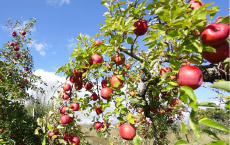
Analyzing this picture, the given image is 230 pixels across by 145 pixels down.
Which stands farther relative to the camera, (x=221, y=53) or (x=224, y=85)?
(x=221, y=53)

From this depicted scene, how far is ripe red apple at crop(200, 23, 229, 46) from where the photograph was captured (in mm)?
901

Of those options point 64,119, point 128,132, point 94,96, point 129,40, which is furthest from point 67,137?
point 129,40

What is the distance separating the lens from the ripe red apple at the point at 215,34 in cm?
90

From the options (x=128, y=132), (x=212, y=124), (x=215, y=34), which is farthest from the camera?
(x=128, y=132)

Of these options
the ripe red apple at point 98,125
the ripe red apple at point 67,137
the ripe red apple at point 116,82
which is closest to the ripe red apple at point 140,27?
the ripe red apple at point 116,82

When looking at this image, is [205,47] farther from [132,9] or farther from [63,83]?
[63,83]

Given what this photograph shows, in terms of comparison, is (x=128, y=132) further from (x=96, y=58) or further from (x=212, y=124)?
Result: (x=212, y=124)

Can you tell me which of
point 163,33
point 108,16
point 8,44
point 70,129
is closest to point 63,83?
point 70,129

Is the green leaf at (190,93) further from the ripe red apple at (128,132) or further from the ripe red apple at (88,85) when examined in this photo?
the ripe red apple at (88,85)

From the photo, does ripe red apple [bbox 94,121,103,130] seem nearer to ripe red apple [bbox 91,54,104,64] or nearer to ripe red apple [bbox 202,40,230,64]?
ripe red apple [bbox 91,54,104,64]

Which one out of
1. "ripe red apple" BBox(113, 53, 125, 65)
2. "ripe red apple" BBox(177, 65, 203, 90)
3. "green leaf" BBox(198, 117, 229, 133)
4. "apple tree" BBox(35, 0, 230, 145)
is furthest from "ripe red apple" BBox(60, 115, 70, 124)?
"green leaf" BBox(198, 117, 229, 133)

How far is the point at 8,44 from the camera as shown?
6.06m

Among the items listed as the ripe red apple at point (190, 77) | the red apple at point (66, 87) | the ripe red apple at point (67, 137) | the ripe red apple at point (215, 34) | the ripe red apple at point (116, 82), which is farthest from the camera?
the ripe red apple at point (67, 137)

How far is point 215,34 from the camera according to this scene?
0.90 metres
